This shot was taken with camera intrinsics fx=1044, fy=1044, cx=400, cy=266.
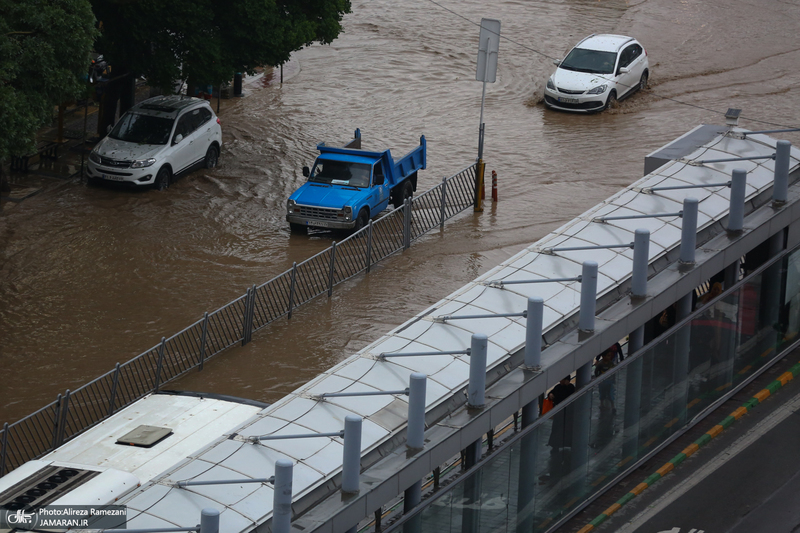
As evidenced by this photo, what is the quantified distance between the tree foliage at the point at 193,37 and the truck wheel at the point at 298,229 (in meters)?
4.94

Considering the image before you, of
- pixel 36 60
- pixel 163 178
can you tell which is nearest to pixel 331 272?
pixel 36 60

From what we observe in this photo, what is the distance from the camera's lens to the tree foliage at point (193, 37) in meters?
25.5

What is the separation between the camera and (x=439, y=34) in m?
41.4

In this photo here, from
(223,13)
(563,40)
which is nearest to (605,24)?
(563,40)

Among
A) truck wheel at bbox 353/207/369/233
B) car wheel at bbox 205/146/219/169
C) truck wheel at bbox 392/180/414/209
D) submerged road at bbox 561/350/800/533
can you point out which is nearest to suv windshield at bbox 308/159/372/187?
truck wheel at bbox 353/207/369/233

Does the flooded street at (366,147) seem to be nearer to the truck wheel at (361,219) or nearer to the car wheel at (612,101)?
the car wheel at (612,101)

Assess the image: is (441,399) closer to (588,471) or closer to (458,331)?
(458,331)

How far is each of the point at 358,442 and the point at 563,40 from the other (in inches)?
1331

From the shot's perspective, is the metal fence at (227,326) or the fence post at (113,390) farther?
the fence post at (113,390)

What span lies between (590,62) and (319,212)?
13.5 metres

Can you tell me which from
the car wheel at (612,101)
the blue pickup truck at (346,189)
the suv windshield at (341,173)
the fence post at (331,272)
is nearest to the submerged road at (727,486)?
the fence post at (331,272)

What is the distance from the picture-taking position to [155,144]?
1027 inches

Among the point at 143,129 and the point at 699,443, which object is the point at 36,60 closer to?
the point at 143,129

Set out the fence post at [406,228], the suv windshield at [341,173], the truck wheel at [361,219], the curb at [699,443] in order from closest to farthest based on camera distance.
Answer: the curb at [699,443], the fence post at [406,228], the truck wheel at [361,219], the suv windshield at [341,173]
